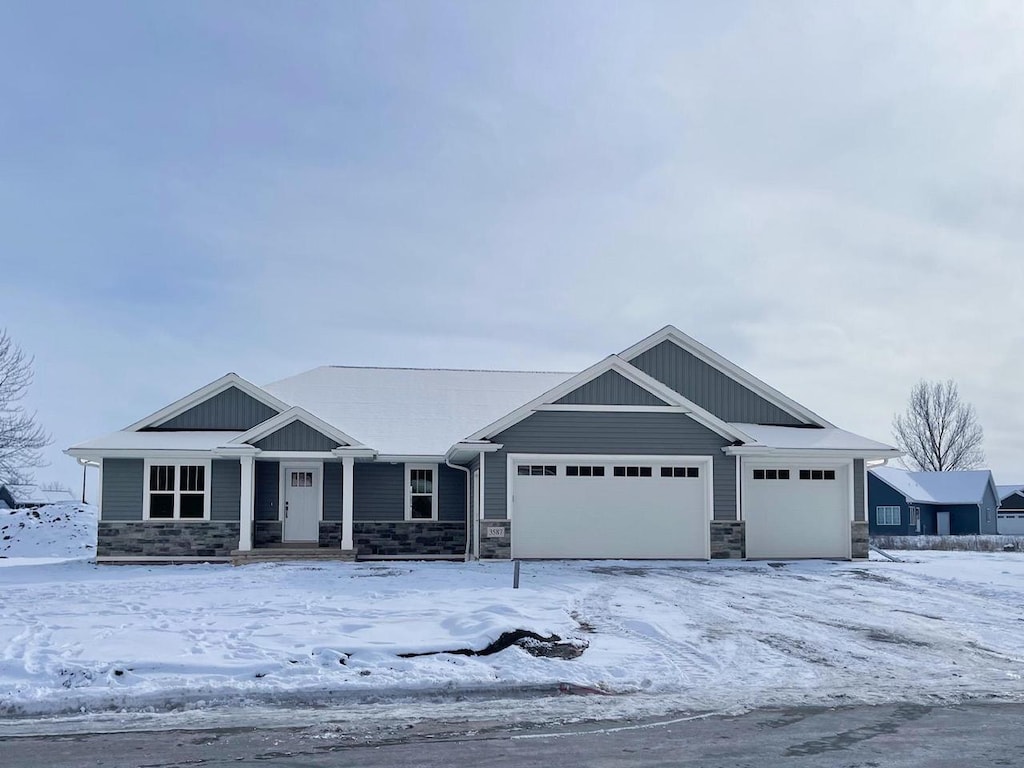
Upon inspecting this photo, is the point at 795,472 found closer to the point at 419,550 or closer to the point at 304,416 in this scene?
the point at 419,550

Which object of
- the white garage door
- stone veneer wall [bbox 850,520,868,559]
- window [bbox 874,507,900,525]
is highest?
stone veneer wall [bbox 850,520,868,559]

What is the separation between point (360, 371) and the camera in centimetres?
3158

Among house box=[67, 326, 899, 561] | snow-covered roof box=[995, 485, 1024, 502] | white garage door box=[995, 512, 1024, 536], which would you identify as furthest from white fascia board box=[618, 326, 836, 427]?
snow-covered roof box=[995, 485, 1024, 502]

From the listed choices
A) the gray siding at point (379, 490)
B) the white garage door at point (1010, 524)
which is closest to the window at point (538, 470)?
the gray siding at point (379, 490)

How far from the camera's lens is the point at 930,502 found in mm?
55594

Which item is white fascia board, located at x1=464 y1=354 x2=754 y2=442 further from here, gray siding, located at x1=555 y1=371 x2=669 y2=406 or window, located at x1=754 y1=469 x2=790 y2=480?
window, located at x1=754 y1=469 x2=790 y2=480

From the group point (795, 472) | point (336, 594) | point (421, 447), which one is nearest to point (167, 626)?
point (336, 594)

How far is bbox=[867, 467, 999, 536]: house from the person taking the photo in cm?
5459

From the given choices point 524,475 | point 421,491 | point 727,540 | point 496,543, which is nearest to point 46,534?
point 421,491

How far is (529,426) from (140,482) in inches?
378

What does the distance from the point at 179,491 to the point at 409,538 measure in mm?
5822

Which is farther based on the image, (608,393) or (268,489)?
(268,489)

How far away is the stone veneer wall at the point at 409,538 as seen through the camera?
25641 mm

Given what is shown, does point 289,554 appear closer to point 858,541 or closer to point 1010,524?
point 858,541
